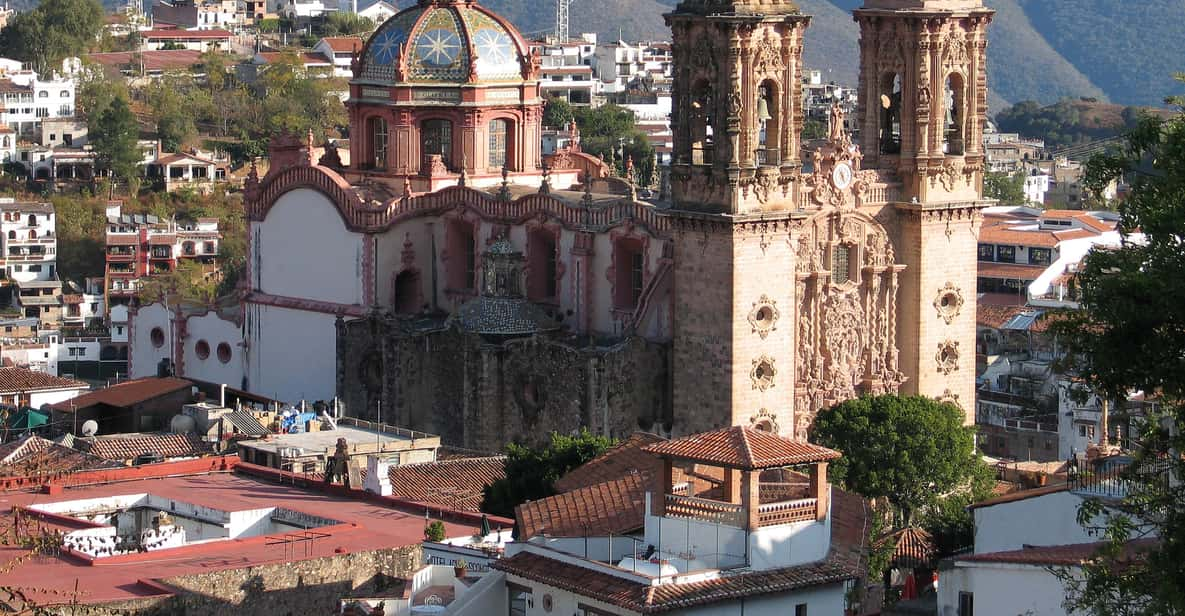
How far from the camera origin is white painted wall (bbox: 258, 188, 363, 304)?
2825 inches

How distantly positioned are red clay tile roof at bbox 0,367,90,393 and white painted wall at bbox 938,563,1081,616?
42.3 m

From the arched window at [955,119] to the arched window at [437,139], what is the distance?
13077mm

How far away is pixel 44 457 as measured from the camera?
53.1 meters

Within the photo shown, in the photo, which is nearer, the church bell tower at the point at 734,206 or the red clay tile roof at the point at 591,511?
the red clay tile roof at the point at 591,511

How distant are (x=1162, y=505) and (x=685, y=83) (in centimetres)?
3266

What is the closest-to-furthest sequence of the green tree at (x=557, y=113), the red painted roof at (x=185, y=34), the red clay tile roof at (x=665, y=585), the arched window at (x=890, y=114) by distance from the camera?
the red clay tile roof at (x=665, y=585)
the arched window at (x=890, y=114)
the green tree at (x=557, y=113)
the red painted roof at (x=185, y=34)

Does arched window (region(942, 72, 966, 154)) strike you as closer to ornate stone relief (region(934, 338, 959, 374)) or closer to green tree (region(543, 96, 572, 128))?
ornate stone relief (region(934, 338, 959, 374))

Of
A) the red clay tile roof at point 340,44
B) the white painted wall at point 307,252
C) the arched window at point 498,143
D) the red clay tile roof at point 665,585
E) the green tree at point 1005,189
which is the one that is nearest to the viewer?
the red clay tile roof at point 665,585

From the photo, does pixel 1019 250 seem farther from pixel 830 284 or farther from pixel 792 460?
pixel 792 460

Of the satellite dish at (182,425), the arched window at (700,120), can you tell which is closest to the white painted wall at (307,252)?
the satellite dish at (182,425)

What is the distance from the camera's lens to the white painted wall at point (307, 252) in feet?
235

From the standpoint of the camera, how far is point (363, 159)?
7494 cm

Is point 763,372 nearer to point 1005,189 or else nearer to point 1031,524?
point 1031,524

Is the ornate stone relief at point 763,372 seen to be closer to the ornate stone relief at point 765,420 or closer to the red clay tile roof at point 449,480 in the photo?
the ornate stone relief at point 765,420
